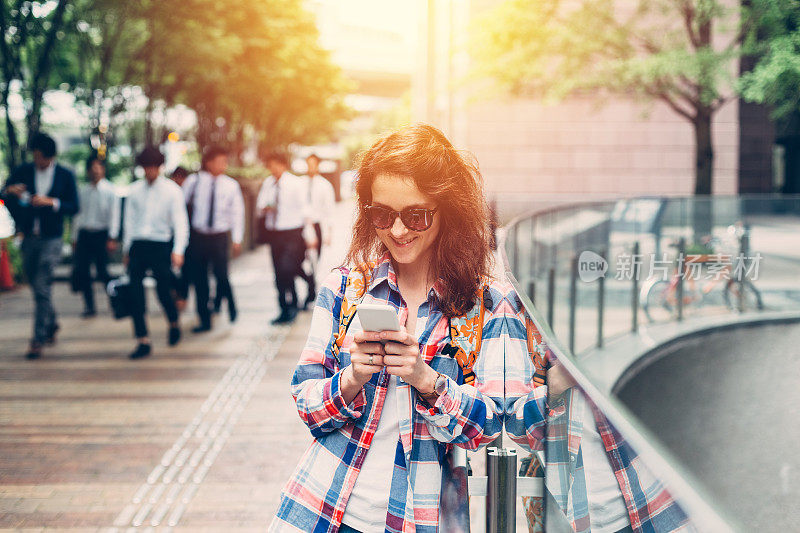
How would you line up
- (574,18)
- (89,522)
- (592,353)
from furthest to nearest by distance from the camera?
1. (574,18)
2. (592,353)
3. (89,522)

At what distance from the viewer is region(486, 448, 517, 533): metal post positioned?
76.7 inches

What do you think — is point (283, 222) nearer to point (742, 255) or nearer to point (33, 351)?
point (33, 351)

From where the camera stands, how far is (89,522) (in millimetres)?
4141

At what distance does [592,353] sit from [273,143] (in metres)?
27.6

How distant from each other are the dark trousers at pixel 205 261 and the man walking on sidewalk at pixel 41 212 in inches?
64.4

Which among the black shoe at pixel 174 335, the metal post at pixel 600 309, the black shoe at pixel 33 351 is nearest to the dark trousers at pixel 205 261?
the black shoe at pixel 174 335

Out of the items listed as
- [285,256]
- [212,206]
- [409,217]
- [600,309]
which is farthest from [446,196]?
[285,256]

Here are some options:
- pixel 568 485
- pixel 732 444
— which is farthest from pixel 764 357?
pixel 568 485

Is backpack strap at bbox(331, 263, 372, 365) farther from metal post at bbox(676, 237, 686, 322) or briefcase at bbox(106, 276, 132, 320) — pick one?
metal post at bbox(676, 237, 686, 322)

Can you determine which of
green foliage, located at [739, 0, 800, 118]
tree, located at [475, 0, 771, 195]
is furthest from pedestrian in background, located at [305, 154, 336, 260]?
green foliage, located at [739, 0, 800, 118]

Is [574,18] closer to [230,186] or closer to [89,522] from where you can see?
[230,186]

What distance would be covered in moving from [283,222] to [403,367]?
26.1ft

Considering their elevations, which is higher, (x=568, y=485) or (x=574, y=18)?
(x=574, y=18)

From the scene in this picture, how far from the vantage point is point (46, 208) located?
24.6 feet
